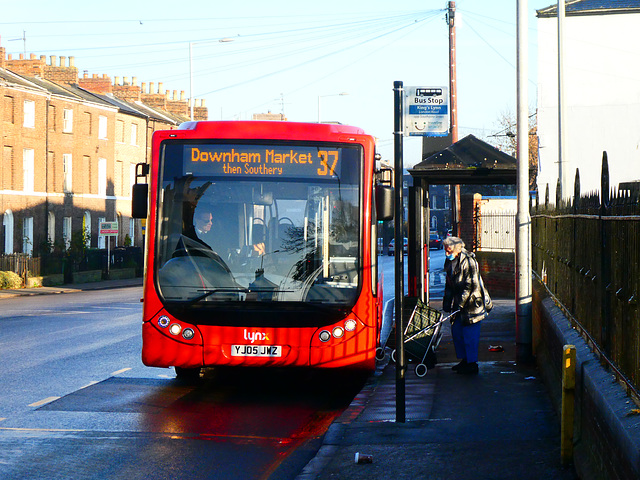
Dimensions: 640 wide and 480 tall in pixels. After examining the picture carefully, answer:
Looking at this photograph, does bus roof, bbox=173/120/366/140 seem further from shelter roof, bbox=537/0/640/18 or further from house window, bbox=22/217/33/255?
house window, bbox=22/217/33/255

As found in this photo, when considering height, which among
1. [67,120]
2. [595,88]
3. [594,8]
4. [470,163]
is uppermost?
[594,8]

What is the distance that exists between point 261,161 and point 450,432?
13.3ft

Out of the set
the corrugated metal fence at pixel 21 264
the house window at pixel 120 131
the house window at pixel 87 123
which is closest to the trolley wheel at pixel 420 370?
the corrugated metal fence at pixel 21 264

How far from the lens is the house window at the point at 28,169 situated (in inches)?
1752

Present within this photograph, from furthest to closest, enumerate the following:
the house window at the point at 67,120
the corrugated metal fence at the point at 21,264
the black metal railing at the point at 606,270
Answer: the house window at the point at 67,120, the corrugated metal fence at the point at 21,264, the black metal railing at the point at 606,270

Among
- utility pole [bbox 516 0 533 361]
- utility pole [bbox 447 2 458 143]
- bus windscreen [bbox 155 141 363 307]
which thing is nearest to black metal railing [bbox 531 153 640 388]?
utility pole [bbox 516 0 533 361]

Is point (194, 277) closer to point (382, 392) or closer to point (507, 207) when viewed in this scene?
point (382, 392)

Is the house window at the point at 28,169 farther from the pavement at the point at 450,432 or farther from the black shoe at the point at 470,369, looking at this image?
the black shoe at the point at 470,369

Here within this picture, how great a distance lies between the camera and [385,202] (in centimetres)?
976

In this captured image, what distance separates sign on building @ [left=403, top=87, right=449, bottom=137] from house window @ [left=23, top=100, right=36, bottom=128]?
39661mm

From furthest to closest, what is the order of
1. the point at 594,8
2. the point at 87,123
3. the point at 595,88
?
the point at 87,123, the point at 594,8, the point at 595,88

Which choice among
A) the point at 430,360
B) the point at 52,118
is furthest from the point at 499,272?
the point at 52,118

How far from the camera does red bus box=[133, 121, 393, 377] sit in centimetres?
957

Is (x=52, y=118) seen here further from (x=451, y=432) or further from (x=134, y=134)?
(x=451, y=432)
